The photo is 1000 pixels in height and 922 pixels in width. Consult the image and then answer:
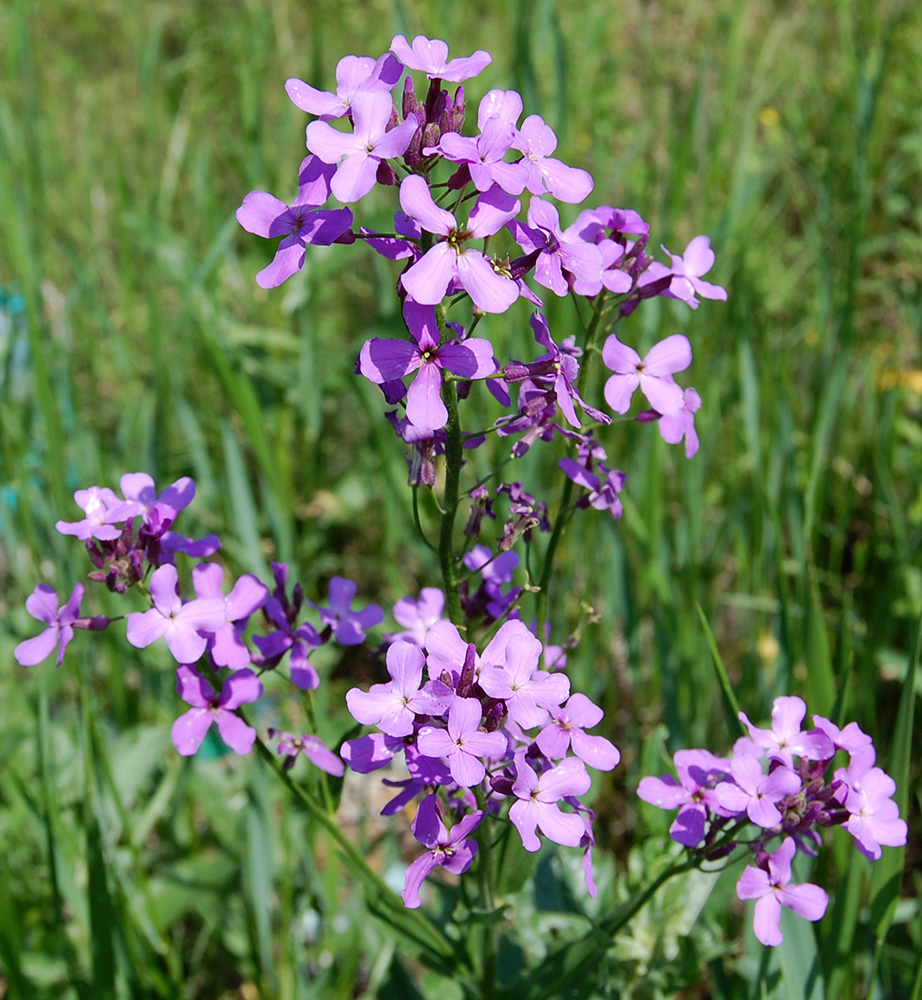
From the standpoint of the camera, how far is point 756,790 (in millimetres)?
1072

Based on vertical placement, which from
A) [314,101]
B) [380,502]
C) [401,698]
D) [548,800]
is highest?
[314,101]

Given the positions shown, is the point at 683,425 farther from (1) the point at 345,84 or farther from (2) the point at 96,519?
(2) the point at 96,519

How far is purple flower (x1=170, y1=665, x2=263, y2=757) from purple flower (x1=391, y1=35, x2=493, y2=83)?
2.44ft

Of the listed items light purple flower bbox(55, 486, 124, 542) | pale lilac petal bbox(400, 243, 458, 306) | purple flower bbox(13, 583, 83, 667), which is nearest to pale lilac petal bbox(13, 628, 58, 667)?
purple flower bbox(13, 583, 83, 667)

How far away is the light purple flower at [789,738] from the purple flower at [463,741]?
0.37m

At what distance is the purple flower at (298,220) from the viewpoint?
0.98 metres

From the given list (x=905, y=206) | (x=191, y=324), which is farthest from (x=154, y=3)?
(x=905, y=206)

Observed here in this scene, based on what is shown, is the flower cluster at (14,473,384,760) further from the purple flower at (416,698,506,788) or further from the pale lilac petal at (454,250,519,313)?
the pale lilac petal at (454,250,519,313)

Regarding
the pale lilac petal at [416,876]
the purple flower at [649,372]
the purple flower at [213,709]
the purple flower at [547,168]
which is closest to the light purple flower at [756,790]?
the pale lilac petal at [416,876]

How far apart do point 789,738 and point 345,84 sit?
973 millimetres

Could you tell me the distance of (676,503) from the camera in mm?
2598

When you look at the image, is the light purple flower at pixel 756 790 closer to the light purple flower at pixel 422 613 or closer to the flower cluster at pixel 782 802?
the flower cluster at pixel 782 802

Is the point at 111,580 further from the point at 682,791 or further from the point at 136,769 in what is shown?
the point at 136,769

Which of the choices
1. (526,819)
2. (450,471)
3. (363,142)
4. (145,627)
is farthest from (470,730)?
(363,142)
